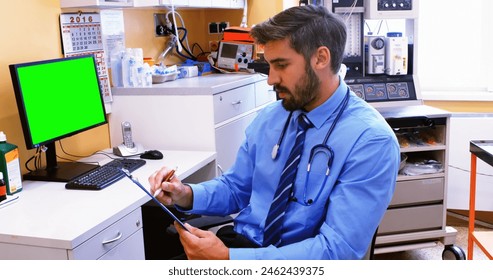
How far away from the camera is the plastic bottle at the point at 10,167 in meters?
1.85

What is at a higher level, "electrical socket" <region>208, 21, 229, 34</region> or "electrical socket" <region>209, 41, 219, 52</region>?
"electrical socket" <region>208, 21, 229, 34</region>

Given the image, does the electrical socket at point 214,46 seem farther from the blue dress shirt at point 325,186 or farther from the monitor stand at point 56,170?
the blue dress shirt at point 325,186

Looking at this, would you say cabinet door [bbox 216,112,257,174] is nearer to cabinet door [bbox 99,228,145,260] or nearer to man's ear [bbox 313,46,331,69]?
cabinet door [bbox 99,228,145,260]

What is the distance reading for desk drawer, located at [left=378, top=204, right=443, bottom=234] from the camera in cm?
293

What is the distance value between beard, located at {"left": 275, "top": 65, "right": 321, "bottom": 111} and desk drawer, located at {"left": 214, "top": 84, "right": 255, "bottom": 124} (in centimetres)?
98

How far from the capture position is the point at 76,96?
86.8 inches

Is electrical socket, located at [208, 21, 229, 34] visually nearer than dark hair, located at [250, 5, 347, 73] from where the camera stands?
No

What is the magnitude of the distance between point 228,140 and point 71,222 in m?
1.22

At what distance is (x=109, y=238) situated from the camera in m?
1.64

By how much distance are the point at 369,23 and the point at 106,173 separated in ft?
7.93

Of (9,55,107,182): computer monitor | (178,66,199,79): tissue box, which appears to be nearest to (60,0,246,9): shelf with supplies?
(9,55,107,182): computer monitor
